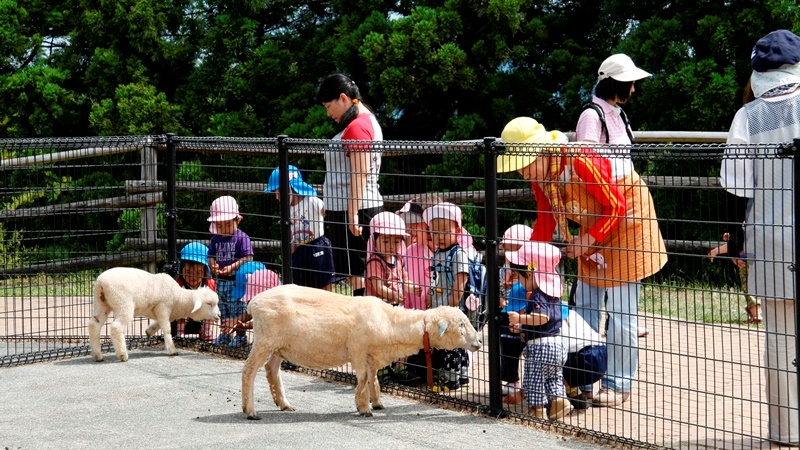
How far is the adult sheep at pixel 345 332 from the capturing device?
22.3ft

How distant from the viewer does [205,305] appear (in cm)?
914

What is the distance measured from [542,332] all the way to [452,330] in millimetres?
573

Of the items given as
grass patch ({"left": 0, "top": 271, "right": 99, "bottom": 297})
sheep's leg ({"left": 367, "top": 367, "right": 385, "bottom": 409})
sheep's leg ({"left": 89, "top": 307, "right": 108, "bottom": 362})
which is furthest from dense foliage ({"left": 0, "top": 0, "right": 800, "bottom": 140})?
sheep's leg ({"left": 367, "top": 367, "right": 385, "bottom": 409})

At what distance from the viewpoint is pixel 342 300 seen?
6.98 meters

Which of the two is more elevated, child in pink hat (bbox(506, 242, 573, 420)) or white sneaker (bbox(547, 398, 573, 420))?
child in pink hat (bbox(506, 242, 573, 420))

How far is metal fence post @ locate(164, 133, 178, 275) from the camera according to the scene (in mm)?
9633

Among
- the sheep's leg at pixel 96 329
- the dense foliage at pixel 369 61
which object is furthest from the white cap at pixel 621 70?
the dense foliage at pixel 369 61

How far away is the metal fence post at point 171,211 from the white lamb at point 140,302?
55 centimetres

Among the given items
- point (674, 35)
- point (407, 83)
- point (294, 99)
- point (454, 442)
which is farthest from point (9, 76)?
point (454, 442)

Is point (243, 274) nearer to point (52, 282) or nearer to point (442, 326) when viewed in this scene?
point (52, 282)

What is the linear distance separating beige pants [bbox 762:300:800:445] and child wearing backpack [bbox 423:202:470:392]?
83.7 inches

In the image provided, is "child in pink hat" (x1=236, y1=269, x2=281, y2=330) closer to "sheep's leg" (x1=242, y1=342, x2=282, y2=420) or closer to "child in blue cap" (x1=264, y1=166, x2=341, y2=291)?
"child in blue cap" (x1=264, y1=166, x2=341, y2=291)

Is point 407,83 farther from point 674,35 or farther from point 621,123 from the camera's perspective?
point 621,123

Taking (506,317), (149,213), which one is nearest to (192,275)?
(149,213)
